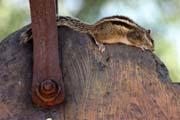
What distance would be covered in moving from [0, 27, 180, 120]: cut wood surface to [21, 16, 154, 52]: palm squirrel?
15mm

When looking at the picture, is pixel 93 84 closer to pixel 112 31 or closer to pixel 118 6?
pixel 112 31

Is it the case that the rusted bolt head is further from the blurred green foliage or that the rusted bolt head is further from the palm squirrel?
the blurred green foliage

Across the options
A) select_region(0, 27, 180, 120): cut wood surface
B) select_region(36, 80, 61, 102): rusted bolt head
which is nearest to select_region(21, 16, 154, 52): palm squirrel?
select_region(0, 27, 180, 120): cut wood surface

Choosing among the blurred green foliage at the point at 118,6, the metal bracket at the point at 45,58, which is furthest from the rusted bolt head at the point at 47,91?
the blurred green foliage at the point at 118,6

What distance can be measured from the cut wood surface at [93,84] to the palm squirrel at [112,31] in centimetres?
1

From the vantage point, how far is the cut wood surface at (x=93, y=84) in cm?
119

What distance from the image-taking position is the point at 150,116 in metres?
1.21

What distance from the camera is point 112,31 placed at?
129 cm

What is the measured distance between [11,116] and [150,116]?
25 cm

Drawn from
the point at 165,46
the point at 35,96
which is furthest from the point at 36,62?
the point at 165,46

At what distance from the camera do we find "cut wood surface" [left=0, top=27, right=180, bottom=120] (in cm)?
119

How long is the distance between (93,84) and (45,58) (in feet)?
0.35

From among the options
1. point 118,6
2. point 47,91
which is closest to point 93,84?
point 47,91

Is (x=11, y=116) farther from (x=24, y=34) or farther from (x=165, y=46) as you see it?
(x=165, y=46)
